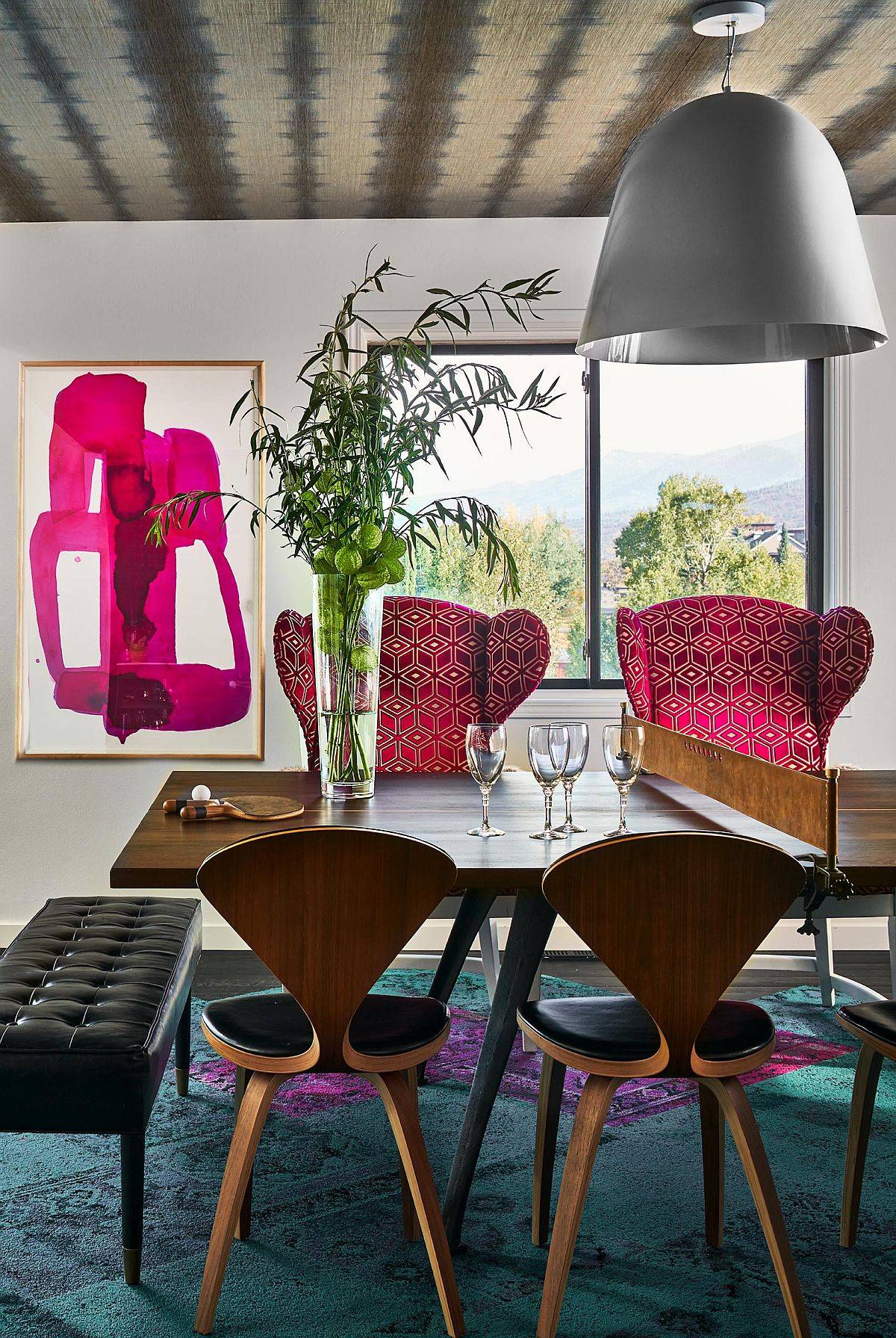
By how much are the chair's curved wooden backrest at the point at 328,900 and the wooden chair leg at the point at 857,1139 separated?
36.2 inches

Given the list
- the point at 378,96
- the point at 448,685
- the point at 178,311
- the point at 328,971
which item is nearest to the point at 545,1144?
the point at 328,971

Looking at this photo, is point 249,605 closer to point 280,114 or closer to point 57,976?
point 280,114

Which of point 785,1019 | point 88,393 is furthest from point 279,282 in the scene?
point 785,1019

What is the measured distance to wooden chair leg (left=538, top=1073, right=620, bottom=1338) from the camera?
5.44 ft

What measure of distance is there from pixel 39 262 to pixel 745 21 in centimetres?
255

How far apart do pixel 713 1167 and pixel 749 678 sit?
1609mm

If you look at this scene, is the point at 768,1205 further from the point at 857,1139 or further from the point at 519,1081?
the point at 519,1081

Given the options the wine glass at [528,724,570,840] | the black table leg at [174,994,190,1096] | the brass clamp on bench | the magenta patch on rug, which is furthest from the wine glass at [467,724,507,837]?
the black table leg at [174,994,190,1096]

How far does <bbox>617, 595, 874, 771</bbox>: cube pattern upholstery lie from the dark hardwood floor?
2.66 ft

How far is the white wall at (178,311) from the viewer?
394cm

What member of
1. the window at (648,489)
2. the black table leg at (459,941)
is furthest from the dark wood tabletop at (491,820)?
the window at (648,489)

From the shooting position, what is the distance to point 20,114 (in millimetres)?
3082

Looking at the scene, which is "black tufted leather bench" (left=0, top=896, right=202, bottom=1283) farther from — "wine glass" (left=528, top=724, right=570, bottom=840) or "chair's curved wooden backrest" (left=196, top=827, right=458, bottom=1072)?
"wine glass" (left=528, top=724, right=570, bottom=840)

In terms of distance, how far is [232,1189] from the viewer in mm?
1713
